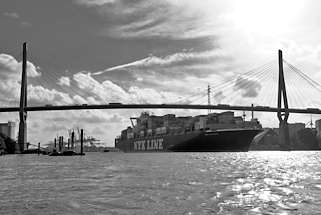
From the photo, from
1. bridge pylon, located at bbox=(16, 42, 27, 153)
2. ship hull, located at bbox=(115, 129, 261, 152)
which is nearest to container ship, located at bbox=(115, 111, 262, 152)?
ship hull, located at bbox=(115, 129, 261, 152)

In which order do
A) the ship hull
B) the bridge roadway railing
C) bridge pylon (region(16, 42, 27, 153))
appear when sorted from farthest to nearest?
1. the ship hull
2. bridge pylon (region(16, 42, 27, 153))
3. the bridge roadway railing

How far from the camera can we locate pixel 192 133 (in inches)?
4382

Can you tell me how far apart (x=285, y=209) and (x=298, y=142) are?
155m

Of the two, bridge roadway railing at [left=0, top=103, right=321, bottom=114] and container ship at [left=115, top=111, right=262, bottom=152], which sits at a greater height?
bridge roadway railing at [left=0, top=103, right=321, bottom=114]

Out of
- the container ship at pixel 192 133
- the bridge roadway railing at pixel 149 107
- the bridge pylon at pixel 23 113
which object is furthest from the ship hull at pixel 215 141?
the bridge pylon at pixel 23 113

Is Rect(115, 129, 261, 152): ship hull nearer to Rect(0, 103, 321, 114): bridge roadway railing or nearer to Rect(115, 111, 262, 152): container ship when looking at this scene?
Rect(115, 111, 262, 152): container ship

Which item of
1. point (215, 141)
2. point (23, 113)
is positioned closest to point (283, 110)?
point (215, 141)

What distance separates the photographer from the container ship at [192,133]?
105938mm

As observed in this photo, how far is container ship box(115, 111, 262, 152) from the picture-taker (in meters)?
106

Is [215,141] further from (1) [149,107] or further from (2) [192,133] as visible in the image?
(1) [149,107]

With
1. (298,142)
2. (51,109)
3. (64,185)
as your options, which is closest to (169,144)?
(51,109)

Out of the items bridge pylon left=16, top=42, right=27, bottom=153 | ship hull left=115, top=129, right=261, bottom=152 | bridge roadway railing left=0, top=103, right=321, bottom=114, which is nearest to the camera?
bridge roadway railing left=0, top=103, right=321, bottom=114

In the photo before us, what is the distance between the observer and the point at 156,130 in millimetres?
137875

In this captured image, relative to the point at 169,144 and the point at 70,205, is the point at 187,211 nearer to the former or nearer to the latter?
the point at 70,205
